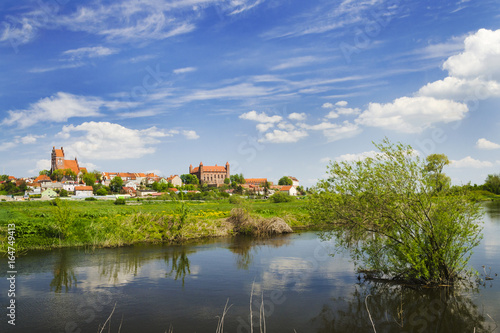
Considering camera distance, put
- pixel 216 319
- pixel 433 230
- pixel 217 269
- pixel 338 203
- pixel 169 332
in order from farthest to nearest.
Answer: pixel 217 269 < pixel 338 203 < pixel 433 230 < pixel 216 319 < pixel 169 332

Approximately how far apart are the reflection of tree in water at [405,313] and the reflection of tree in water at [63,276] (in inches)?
484

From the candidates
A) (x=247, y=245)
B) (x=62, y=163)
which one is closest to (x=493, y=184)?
(x=247, y=245)

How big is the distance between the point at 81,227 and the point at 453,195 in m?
27.8

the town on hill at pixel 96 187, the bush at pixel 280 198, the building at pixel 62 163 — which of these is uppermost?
the building at pixel 62 163

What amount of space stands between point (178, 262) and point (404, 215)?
14234 mm

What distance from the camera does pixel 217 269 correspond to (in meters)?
20.5

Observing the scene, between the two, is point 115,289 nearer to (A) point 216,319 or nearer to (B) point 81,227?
(A) point 216,319

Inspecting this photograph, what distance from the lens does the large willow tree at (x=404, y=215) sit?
1442 centimetres

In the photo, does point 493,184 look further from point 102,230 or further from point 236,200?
point 102,230

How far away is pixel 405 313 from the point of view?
510 inches

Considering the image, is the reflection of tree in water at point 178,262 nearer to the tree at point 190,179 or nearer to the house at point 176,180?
the house at point 176,180

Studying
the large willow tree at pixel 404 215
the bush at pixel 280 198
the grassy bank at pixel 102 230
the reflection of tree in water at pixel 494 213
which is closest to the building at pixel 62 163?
the bush at pixel 280 198

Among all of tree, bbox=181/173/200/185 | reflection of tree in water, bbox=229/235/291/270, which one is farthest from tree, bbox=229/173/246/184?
reflection of tree in water, bbox=229/235/291/270

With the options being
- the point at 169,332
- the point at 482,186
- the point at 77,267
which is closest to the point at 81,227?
the point at 77,267
